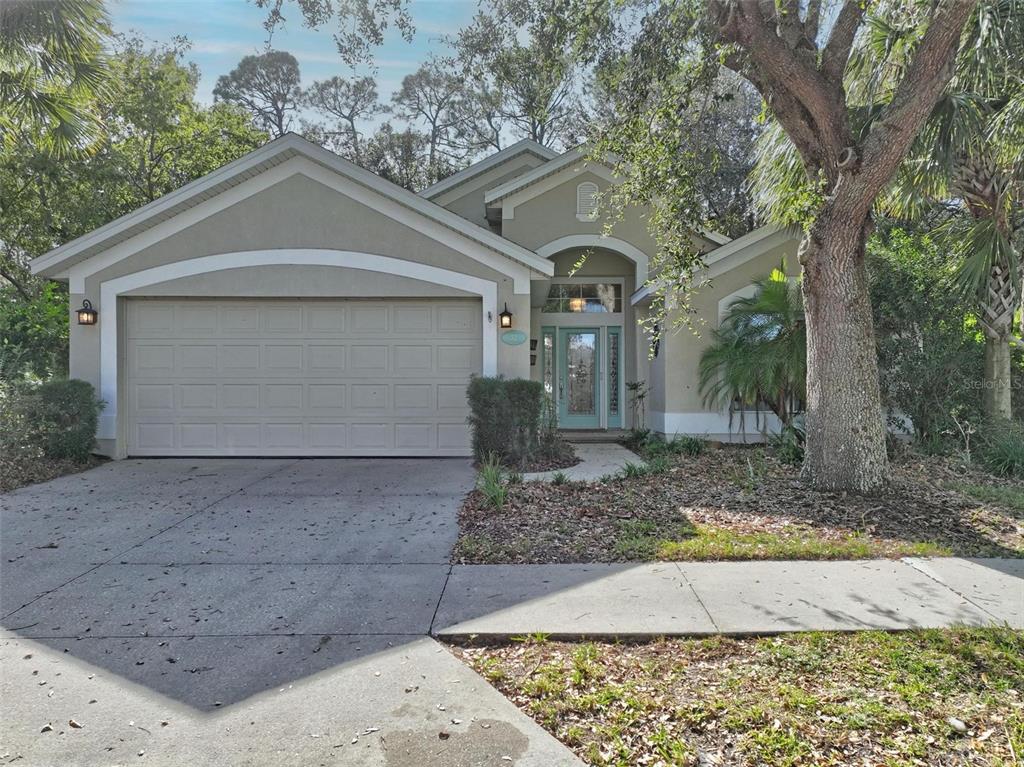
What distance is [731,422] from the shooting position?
10.6 metres

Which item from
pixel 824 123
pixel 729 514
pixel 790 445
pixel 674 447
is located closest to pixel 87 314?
pixel 674 447

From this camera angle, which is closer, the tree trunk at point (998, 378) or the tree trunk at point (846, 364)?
the tree trunk at point (846, 364)

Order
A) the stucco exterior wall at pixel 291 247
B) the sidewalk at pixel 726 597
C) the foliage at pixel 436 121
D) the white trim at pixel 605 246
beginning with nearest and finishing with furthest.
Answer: the sidewalk at pixel 726 597 < the stucco exterior wall at pixel 291 247 < the white trim at pixel 605 246 < the foliage at pixel 436 121

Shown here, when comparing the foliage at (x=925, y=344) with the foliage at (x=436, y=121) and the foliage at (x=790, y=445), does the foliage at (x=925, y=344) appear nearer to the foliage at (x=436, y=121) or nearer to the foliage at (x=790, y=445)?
the foliage at (x=790, y=445)

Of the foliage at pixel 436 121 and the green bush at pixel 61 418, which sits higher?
the foliage at pixel 436 121

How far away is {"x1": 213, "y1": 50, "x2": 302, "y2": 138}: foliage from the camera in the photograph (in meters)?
23.4

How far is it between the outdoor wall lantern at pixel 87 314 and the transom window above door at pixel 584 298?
26.7 ft

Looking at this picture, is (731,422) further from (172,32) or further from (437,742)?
(172,32)

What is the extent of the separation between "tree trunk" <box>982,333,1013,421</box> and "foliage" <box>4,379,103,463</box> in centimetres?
1309

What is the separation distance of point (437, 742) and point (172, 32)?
19577mm

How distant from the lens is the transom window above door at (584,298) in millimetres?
13156

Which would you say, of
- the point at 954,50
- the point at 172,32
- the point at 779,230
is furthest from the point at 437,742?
the point at 172,32

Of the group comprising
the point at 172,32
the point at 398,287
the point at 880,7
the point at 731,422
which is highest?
the point at 172,32

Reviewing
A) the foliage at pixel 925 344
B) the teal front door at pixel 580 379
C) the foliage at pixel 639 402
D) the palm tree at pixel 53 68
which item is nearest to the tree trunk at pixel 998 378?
the foliage at pixel 925 344
